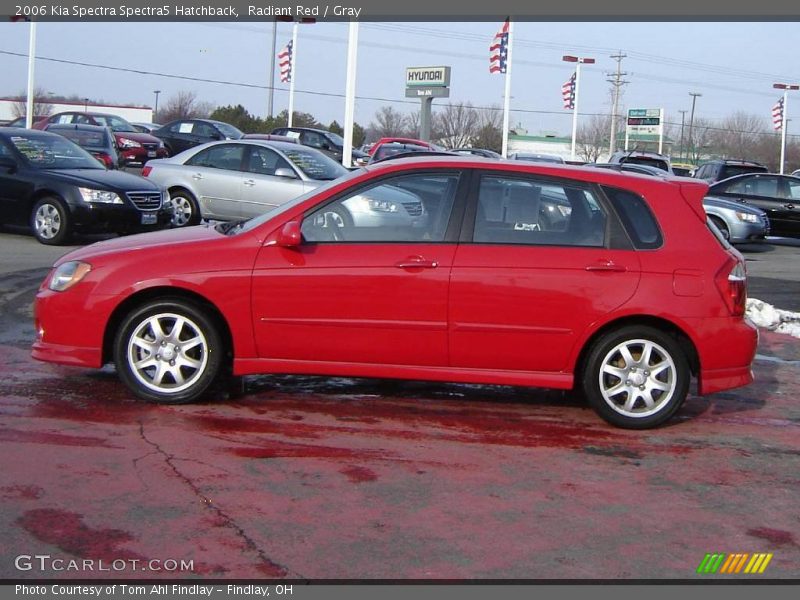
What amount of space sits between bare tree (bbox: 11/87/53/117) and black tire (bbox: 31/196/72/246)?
59253mm

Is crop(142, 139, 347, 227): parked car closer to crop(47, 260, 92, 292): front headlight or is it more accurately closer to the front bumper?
the front bumper

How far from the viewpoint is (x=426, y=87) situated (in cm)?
4425

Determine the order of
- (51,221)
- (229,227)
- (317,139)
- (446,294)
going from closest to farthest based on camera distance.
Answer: (446,294)
(229,227)
(51,221)
(317,139)

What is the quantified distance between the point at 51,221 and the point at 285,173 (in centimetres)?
361

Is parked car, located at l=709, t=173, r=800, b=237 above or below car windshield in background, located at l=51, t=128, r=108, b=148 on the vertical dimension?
below

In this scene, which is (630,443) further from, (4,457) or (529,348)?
(4,457)

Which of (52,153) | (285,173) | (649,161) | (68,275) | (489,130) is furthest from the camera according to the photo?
(489,130)

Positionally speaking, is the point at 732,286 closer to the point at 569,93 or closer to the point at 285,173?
the point at 285,173

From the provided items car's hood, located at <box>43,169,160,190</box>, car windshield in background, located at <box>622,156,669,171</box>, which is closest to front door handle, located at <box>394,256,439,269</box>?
car's hood, located at <box>43,169,160,190</box>

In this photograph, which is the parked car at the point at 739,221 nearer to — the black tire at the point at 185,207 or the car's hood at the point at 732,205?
the car's hood at the point at 732,205

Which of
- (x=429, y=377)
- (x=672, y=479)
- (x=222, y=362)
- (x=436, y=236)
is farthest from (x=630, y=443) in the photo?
(x=222, y=362)

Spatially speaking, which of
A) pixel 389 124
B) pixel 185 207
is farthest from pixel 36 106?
pixel 185 207

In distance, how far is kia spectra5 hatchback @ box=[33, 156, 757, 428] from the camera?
245 inches

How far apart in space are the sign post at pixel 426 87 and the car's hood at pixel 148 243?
1389 inches
